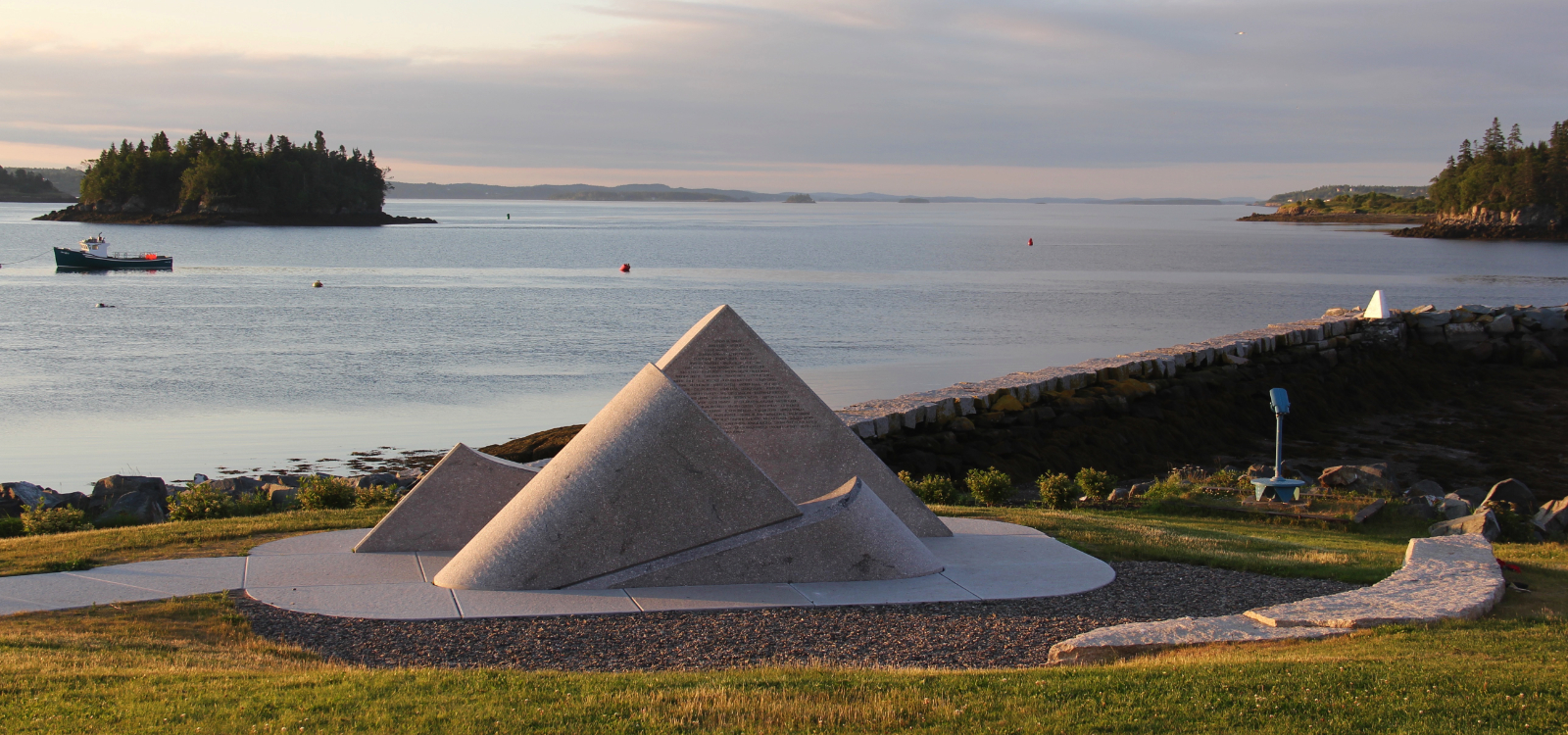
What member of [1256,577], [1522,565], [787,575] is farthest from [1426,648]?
[787,575]

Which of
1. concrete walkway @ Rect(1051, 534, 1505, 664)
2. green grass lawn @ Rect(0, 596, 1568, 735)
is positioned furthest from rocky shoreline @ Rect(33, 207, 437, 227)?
concrete walkway @ Rect(1051, 534, 1505, 664)

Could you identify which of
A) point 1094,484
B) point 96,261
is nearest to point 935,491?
point 1094,484

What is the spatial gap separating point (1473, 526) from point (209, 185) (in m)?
157

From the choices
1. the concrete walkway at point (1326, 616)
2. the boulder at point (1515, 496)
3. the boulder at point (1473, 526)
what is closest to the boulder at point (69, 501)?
the concrete walkway at point (1326, 616)

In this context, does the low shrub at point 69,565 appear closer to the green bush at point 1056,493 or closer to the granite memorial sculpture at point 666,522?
the granite memorial sculpture at point 666,522

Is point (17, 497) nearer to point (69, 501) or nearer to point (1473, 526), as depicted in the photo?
point (69, 501)

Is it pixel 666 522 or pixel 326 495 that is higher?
pixel 666 522

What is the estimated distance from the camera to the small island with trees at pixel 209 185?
482 feet

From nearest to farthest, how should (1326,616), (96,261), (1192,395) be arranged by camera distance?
(1326,616), (1192,395), (96,261)

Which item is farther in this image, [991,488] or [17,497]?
[17,497]

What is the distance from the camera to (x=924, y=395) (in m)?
19.6

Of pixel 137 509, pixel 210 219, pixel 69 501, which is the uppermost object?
pixel 210 219

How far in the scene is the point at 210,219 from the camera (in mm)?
146375

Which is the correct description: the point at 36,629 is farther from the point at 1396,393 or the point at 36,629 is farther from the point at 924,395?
the point at 1396,393
